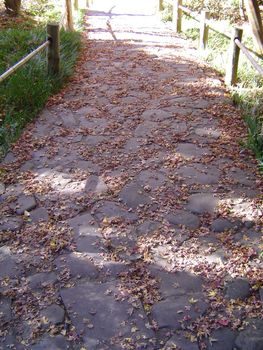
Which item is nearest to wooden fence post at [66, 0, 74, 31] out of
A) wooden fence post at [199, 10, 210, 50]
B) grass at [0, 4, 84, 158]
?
grass at [0, 4, 84, 158]

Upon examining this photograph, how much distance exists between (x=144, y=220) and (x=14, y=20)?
352 inches

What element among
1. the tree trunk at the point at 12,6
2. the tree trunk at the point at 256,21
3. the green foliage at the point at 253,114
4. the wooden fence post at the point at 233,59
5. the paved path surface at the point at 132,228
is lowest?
the paved path surface at the point at 132,228

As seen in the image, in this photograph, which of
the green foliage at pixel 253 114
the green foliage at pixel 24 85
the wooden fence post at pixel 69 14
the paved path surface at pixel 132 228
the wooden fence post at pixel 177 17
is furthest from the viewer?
the wooden fence post at pixel 177 17

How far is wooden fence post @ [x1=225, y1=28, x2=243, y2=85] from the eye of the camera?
239 inches

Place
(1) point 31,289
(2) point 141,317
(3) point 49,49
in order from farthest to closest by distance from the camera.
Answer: (3) point 49,49, (1) point 31,289, (2) point 141,317

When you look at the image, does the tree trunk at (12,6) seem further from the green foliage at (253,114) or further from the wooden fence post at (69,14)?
the green foliage at (253,114)

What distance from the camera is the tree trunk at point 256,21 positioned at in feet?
25.5

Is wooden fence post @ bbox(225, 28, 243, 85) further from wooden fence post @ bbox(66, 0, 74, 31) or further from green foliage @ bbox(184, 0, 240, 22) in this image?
green foliage @ bbox(184, 0, 240, 22)

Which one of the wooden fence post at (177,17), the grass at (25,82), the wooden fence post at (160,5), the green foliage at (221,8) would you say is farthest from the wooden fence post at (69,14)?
the wooden fence post at (160,5)

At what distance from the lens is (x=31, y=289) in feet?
9.20

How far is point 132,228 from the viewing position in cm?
338

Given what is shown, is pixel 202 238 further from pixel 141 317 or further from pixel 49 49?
pixel 49 49

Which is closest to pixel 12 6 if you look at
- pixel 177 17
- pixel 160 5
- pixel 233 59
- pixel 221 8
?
pixel 177 17

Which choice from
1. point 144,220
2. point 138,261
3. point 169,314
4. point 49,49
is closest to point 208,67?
point 49,49
